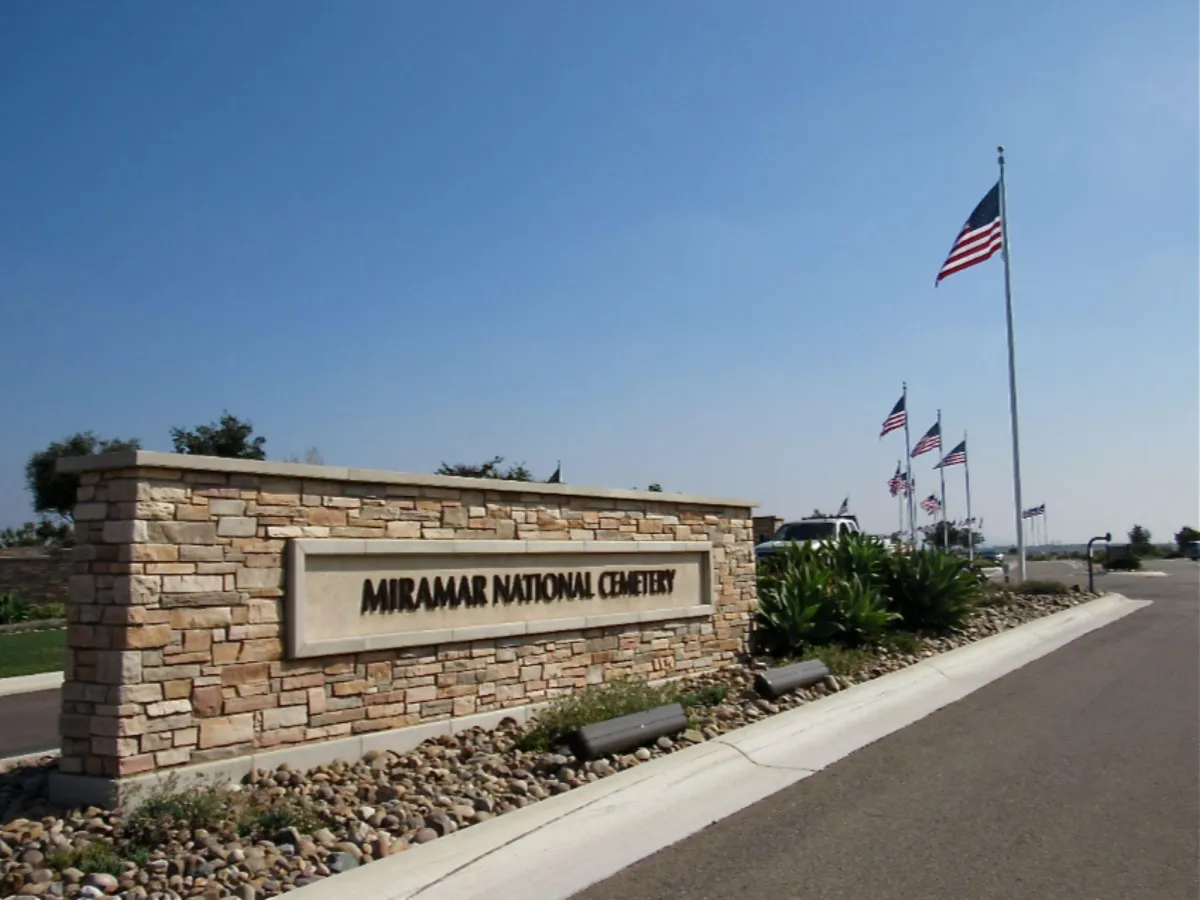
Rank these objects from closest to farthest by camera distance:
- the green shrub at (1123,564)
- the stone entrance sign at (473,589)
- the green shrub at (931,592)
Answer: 1. the stone entrance sign at (473,589)
2. the green shrub at (931,592)
3. the green shrub at (1123,564)

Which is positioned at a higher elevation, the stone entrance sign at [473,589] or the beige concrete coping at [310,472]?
the beige concrete coping at [310,472]

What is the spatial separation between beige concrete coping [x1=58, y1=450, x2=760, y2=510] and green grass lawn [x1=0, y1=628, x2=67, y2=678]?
6896mm

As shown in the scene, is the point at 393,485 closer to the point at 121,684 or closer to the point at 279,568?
the point at 279,568

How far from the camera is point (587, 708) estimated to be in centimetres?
943

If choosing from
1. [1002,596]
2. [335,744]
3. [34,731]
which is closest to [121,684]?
[335,744]

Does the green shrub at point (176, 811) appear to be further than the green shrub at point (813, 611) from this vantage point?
No

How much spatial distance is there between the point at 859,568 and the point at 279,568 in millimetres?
10196

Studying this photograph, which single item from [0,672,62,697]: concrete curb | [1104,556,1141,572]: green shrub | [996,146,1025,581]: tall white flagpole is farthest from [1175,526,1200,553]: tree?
A: [0,672,62,697]: concrete curb

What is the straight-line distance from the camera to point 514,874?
6.04 m

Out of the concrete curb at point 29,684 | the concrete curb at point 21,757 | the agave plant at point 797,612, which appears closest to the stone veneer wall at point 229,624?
the concrete curb at point 21,757

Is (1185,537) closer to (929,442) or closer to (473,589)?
(929,442)

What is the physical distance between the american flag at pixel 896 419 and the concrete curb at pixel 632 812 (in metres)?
25.9

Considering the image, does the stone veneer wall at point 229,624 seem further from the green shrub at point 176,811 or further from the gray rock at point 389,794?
the gray rock at point 389,794

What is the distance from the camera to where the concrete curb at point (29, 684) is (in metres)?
14.0
